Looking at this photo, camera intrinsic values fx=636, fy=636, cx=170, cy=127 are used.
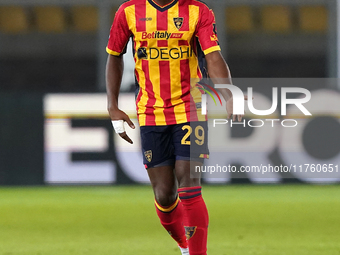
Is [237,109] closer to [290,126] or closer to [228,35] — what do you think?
[290,126]

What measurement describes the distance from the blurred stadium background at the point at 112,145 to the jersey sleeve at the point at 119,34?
48.8 inches

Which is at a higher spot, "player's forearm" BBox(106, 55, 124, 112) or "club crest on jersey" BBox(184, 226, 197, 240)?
"player's forearm" BBox(106, 55, 124, 112)

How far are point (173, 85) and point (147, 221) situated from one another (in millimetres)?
2010

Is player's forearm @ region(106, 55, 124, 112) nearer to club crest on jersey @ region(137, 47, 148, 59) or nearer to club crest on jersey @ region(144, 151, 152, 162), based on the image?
club crest on jersey @ region(137, 47, 148, 59)

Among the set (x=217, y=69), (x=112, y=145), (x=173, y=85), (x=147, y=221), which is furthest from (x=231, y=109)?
(x=112, y=145)

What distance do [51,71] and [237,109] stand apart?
23.3 ft

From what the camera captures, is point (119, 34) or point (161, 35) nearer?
point (161, 35)

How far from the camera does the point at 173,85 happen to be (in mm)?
3176

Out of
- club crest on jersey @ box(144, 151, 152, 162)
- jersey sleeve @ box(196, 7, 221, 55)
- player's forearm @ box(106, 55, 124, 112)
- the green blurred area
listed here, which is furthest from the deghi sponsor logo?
the green blurred area

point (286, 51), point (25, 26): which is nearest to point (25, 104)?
point (25, 26)

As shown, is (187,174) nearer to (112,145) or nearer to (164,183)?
(164,183)

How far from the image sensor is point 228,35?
28.5 ft

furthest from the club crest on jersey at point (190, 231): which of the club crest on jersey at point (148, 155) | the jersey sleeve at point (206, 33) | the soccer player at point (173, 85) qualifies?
the jersey sleeve at point (206, 33)

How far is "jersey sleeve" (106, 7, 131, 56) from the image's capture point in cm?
322
